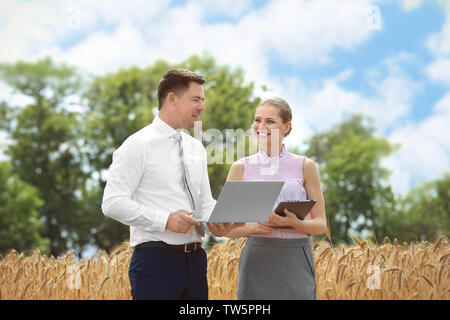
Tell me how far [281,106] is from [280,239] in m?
0.94

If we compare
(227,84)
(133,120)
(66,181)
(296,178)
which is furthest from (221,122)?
(296,178)

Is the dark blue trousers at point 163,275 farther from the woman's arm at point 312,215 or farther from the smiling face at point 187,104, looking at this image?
the smiling face at point 187,104

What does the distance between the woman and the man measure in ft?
1.13

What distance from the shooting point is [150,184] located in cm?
336

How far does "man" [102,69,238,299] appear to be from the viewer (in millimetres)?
3215

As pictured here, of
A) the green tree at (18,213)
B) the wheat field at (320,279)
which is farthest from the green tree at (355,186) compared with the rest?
the wheat field at (320,279)

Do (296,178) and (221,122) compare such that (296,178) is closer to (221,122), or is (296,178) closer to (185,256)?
(185,256)

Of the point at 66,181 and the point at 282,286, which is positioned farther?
the point at 66,181

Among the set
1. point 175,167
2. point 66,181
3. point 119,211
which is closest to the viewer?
point 119,211

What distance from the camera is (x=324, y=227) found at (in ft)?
11.4

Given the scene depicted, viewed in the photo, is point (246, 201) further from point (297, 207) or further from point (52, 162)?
point (52, 162)

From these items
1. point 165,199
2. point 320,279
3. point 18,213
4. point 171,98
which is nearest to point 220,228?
point 165,199
